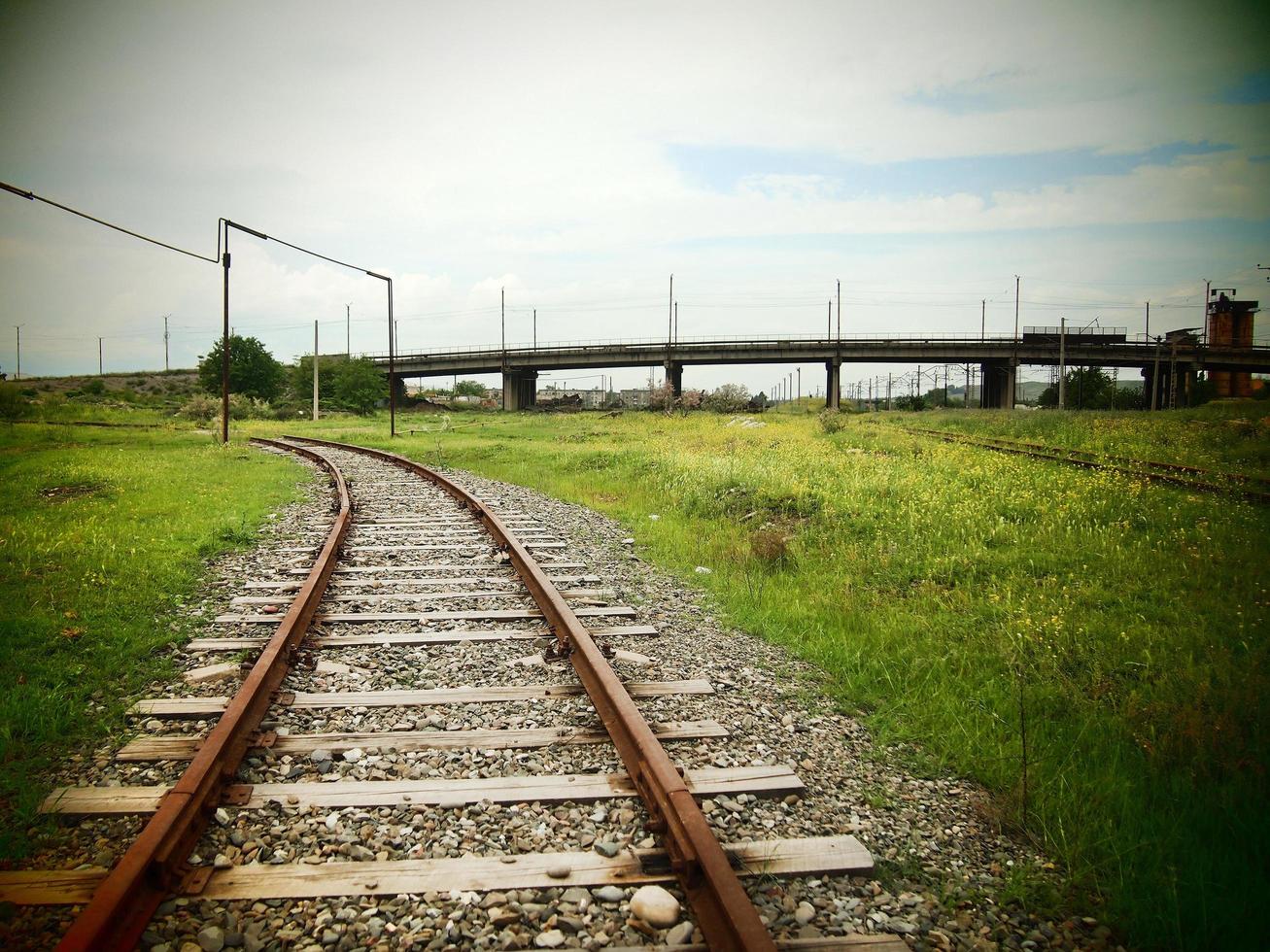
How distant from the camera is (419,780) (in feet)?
10.4

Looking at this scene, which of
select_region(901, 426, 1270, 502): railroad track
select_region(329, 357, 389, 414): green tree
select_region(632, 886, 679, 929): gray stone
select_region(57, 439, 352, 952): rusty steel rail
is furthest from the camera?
select_region(329, 357, 389, 414): green tree

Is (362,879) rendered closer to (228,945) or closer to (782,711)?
(228,945)

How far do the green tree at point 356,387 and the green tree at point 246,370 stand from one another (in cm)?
969

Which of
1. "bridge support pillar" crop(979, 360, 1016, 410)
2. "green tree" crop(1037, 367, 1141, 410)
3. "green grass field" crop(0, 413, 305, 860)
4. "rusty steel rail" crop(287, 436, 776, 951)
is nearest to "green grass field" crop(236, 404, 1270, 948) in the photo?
"rusty steel rail" crop(287, 436, 776, 951)

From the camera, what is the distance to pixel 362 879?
2.49 meters

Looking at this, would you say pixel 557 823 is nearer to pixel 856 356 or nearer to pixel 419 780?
pixel 419 780

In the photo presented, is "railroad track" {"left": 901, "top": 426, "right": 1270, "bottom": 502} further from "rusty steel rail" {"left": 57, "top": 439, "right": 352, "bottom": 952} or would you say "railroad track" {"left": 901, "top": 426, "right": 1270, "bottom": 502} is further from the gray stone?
"rusty steel rail" {"left": 57, "top": 439, "right": 352, "bottom": 952}

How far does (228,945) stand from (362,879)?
43cm

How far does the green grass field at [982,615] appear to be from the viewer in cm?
304

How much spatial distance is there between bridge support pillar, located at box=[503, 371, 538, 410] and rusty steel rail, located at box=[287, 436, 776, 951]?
66.4m

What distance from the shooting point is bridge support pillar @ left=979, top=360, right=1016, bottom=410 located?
63.7 meters

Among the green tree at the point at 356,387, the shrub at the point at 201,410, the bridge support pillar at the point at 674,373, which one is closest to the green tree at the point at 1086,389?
the bridge support pillar at the point at 674,373

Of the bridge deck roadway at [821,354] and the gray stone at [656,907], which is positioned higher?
the bridge deck roadway at [821,354]

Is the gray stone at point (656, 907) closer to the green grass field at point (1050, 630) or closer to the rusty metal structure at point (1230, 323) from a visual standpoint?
the green grass field at point (1050, 630)
